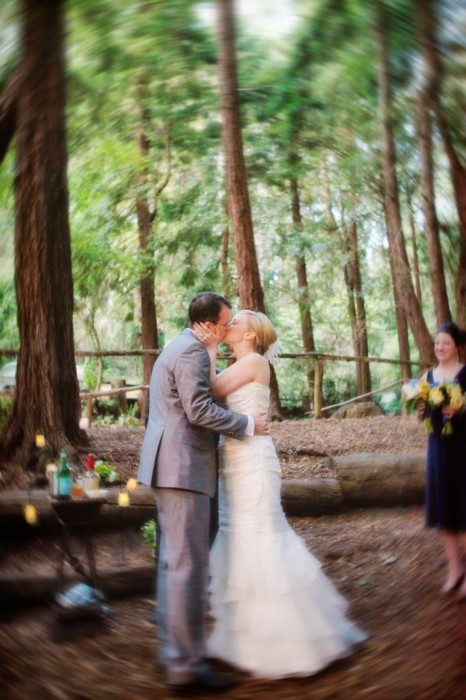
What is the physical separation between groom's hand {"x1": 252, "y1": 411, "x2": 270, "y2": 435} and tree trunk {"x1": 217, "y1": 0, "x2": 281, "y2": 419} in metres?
0.05

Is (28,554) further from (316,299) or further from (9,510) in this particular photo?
(316,299)

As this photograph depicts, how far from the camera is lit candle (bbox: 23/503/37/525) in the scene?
1.97 metres

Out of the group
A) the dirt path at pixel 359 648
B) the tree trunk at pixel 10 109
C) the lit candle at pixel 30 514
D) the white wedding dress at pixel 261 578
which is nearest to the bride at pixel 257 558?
the white wedding dress at pixel 261 578

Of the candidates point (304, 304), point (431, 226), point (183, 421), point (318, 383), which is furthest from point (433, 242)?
point (183, 421)

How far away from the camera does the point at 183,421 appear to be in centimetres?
236

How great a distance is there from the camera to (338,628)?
2.12 m

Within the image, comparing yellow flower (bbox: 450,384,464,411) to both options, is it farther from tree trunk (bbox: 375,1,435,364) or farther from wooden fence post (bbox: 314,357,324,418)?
wooden fence post (bbox: 314,357,324,418)

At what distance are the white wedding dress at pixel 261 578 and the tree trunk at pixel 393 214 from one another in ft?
2.01

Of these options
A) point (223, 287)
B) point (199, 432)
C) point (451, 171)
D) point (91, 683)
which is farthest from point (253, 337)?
point (91, 683)

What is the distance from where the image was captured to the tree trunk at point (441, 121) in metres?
2.10

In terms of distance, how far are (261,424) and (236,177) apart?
91 centimetres

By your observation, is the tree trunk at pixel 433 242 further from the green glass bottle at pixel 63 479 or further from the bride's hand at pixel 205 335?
the green glass bottle at pixel 63 479

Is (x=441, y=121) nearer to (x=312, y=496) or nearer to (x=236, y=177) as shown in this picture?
(x=236, y=177)

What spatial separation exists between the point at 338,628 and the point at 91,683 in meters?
0.88
